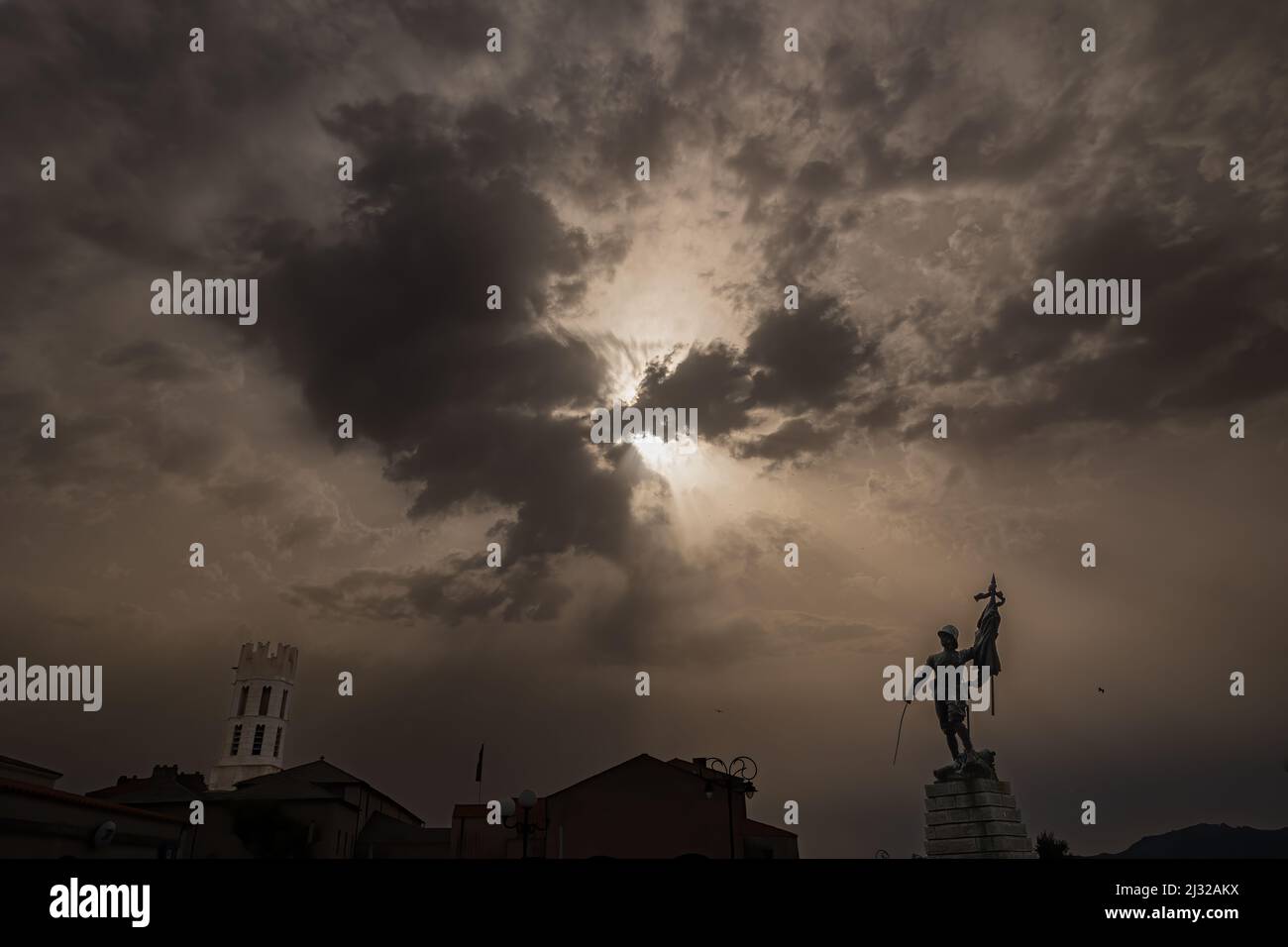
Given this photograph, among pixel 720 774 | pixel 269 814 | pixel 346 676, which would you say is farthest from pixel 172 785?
pixel 720 774

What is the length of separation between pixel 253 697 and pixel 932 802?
87062 mm

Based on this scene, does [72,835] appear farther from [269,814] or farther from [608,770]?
[269,814]

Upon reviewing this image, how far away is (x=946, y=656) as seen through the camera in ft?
71.6

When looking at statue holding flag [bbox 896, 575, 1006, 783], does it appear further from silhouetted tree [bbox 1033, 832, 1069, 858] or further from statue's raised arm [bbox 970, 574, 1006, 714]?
silhouetted tree [bbox 1033, 832, 1069, 858]

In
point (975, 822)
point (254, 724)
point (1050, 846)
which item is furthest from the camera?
point (254, 724)

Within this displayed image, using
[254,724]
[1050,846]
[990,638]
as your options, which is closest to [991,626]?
[990,638]

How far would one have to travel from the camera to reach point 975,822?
19594 millimetres

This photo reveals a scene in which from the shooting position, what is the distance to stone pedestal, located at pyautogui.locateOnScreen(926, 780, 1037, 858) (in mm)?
19312

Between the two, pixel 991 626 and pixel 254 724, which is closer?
pixel 991 626

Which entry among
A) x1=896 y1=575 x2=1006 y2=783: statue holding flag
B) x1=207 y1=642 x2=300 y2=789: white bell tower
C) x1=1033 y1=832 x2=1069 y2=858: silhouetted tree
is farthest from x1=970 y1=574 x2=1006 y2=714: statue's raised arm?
x1=207 y1=642 x2=300 y2=789: white bell tower

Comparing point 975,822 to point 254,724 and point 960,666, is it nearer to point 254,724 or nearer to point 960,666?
point 960,666

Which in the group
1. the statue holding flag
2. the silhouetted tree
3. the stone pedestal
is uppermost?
the statue holding flag

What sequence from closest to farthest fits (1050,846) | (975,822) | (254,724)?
(975,822), (1050,846), (254,724)

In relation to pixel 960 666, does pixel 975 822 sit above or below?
below
